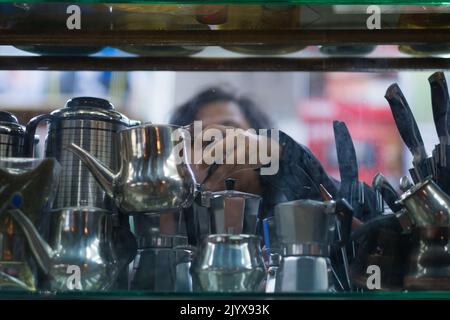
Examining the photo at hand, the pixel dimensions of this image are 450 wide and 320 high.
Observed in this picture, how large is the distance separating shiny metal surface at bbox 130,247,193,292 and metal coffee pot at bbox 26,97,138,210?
6cm

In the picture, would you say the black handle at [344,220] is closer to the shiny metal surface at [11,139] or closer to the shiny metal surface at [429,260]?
the shiny metal surface at [429,260]

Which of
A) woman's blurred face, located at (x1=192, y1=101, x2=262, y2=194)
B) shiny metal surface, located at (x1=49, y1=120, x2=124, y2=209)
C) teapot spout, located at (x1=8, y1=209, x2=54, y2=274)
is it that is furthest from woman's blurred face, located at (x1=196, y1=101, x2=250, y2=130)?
teapot spout, located at (x1=8, y1=209, x2=54, y2=274)

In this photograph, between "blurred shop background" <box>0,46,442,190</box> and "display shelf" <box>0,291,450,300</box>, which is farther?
"blurred shop background" <box>0,46,442,190</box>

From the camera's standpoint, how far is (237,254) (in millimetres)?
610

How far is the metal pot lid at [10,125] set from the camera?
69 centimetres

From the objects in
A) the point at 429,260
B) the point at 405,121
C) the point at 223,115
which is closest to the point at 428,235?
the point at 429,260

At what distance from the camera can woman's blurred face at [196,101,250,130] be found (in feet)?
2.45

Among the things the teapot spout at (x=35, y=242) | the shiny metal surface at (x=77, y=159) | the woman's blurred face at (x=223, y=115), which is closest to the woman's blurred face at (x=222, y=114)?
the woman's blurred face at (x=223, y=115)

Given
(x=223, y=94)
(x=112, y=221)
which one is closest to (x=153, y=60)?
(x=223, y=94)

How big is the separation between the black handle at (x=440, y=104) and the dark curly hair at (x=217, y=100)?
172 mm

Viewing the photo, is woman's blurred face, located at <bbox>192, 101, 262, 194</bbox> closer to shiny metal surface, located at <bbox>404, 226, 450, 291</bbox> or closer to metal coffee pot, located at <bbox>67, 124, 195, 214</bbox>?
metal coffee pot, located at <bbox>67, 124, 195, 214</bbox>

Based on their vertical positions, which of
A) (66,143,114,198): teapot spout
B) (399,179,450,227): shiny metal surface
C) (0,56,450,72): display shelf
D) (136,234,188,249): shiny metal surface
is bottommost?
(136,234,188,249): shiny metal surface

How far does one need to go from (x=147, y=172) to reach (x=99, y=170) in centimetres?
5

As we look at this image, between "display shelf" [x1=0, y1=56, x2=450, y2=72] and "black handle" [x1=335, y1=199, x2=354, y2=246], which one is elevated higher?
"display shelf" [x1=0, y1=56, x2=450, y2=72]
